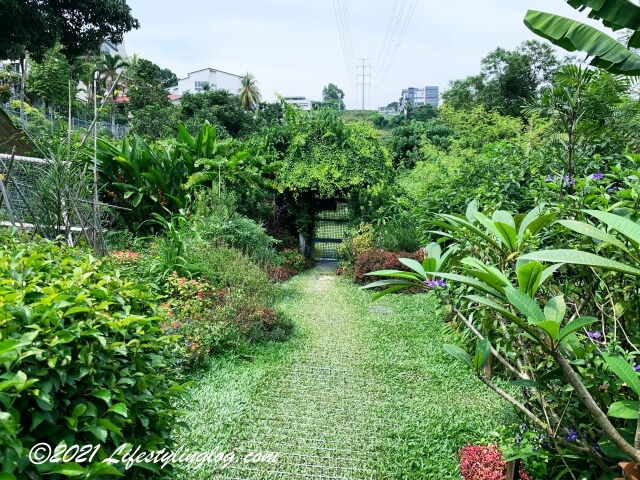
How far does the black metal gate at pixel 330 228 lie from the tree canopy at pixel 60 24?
1028 centimetres

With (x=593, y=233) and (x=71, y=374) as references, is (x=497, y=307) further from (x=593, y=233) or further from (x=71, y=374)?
(x=71, y=374)

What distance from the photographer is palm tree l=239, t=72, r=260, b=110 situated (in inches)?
1702

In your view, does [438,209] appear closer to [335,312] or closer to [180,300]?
[335,312]

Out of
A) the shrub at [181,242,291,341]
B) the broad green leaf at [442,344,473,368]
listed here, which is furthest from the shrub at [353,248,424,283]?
the broad green leaf at [442,344,473,368]

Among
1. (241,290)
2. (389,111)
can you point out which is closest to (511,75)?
(241,290)

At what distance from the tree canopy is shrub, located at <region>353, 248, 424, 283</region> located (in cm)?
1181

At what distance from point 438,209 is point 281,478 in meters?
4.62

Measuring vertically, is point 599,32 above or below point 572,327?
above

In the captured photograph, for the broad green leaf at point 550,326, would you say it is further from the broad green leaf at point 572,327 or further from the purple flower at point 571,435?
the purple flower at point 571,435

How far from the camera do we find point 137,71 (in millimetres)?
28703

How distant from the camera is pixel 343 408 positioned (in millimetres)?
3650

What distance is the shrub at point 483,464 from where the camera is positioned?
2.53 metres

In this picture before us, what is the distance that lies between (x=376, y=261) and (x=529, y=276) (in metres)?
7.47

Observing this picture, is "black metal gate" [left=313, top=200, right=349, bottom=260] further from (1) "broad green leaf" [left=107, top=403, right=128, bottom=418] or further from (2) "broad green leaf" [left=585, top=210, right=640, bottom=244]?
(1) "broad green leaf" [left=107, top=403, right=128, bottom=418]
